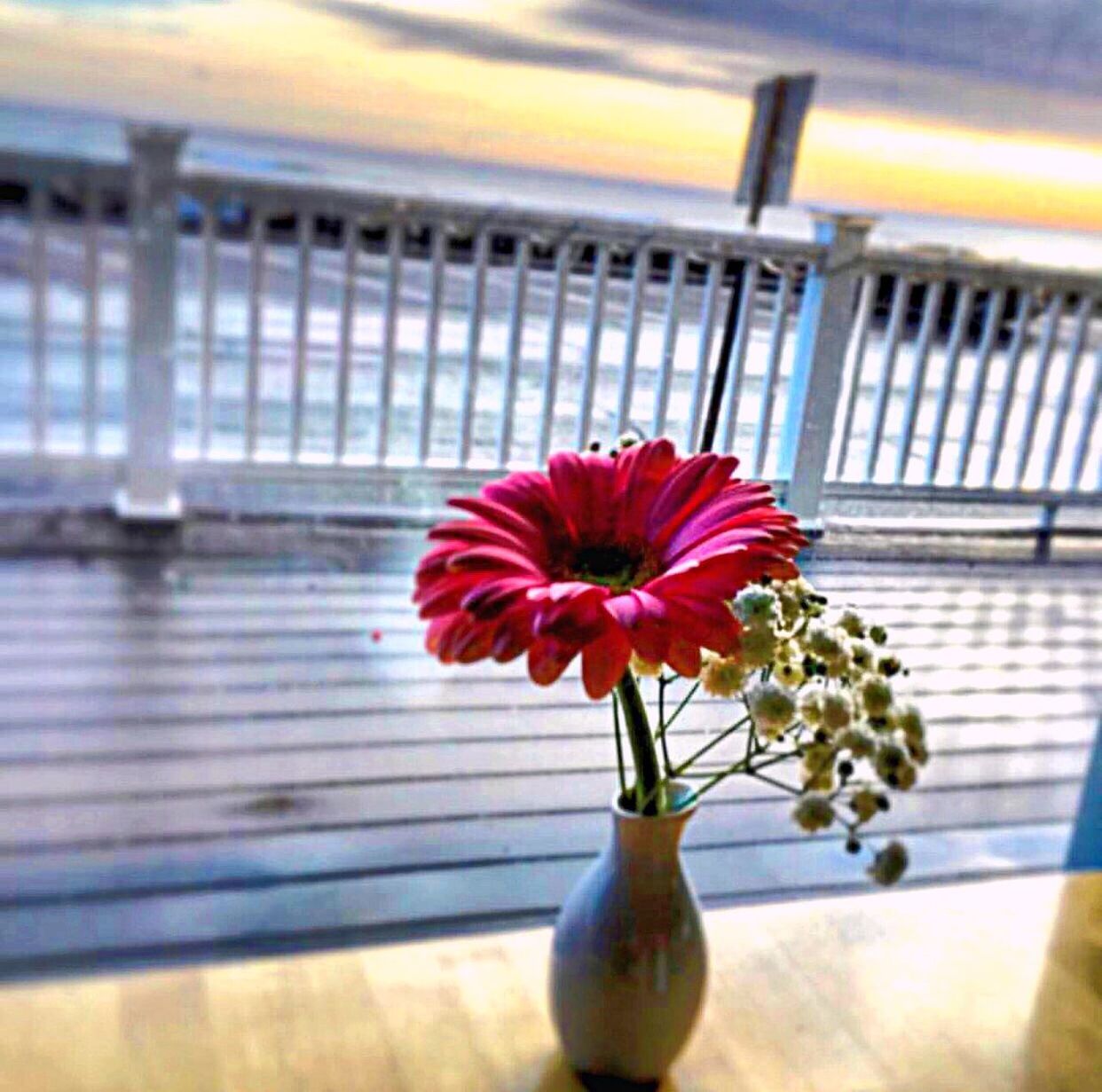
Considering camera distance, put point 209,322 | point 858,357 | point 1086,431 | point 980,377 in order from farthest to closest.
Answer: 1. point 1086,431
2. point 980,377
3. point 858,357
4. point 209,322

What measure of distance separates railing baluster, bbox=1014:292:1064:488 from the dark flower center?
573 mm

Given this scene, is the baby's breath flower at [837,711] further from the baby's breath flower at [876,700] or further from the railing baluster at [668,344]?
the railing baluster at [668,344]

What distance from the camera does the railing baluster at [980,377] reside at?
121 centimetres

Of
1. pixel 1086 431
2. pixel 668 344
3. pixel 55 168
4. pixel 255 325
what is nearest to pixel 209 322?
pixel 255 325

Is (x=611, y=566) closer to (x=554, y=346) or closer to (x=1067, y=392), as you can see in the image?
(x=554, y=346)

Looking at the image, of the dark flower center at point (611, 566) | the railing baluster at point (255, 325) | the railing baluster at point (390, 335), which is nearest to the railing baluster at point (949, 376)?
the dark flower center at point (611, 566)

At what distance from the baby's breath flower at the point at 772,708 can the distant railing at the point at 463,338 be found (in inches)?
8.4

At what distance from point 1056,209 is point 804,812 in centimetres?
70

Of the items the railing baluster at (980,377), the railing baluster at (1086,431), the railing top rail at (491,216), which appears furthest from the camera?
the railing baluster at (1086,431)

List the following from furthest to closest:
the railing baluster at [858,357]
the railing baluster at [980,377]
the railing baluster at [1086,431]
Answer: the railing baluster at [1086,431] < the railing baluster at [980,377] < the railing baluster at [858,357]

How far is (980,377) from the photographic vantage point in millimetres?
1223

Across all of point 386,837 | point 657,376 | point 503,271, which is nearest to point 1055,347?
point 657,376

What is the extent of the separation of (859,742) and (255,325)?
53 centimetres

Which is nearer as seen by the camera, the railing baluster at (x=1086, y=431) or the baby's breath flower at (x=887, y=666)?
the baby's breath flower at (x=887, y=666)
